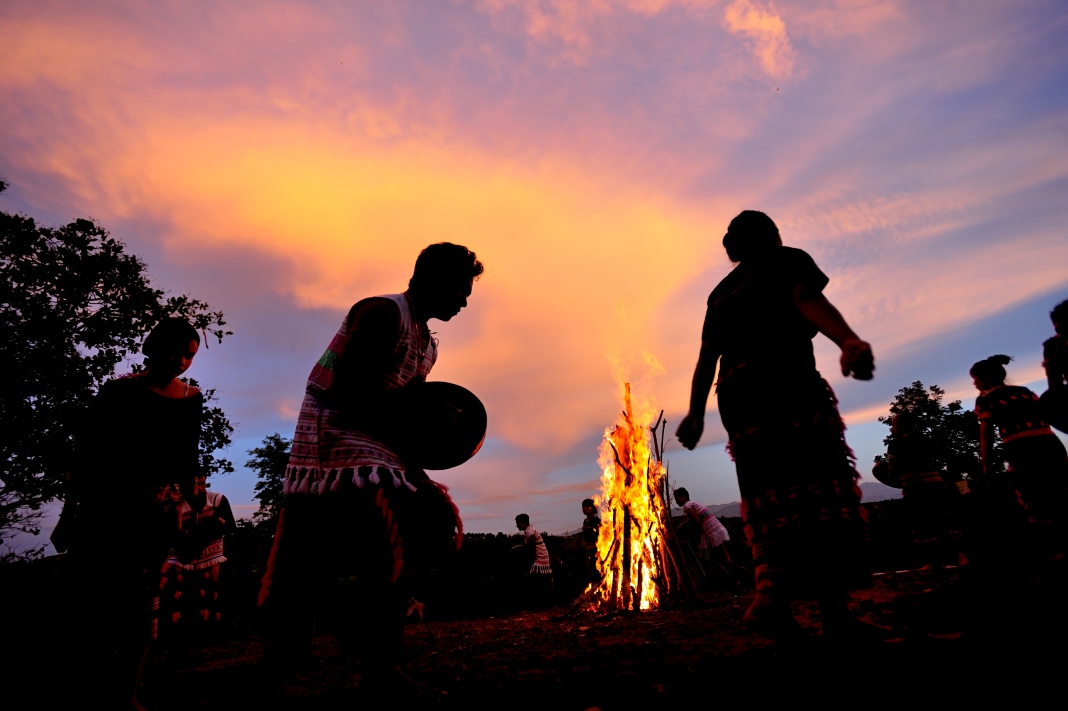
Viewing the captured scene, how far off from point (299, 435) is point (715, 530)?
34.0ft

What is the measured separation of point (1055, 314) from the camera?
3904 mm

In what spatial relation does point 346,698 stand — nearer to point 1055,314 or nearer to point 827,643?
point 827,643

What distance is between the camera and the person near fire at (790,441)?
98.6 inches

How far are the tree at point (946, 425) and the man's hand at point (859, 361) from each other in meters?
48.8

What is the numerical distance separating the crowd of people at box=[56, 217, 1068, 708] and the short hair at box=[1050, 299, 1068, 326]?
2.09 ft

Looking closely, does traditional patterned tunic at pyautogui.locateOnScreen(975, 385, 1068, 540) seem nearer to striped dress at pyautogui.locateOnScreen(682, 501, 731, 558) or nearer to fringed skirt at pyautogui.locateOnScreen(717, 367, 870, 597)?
fringed skirt at pyautogui.locateOnScreen(717, 367, 870, 597)

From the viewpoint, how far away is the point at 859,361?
2322mm

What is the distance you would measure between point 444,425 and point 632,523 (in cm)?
610

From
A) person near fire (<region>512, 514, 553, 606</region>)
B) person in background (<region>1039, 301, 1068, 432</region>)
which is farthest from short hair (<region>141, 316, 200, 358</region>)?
person near fire (<region>512, 514, 553, 606</region>)

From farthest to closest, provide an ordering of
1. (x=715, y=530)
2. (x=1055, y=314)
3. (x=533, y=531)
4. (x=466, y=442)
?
(x=533, y=531), (x=715, y=530), (x=1055, y=314), (x=466, y=442)

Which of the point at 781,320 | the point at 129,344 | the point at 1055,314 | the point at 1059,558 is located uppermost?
the point at 129,344

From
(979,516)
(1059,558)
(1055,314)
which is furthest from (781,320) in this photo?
(979,516)

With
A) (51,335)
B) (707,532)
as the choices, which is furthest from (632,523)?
(51,335)

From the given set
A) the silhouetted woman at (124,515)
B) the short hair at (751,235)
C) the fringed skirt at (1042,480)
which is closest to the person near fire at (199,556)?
the silhouetted woman at (124,515)
